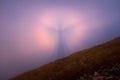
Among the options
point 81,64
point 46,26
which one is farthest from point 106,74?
point 46,26

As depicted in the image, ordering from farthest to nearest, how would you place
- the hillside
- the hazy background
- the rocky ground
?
1. the hazy background
2. the hillside
3. the rocky ground

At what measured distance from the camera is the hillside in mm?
2205

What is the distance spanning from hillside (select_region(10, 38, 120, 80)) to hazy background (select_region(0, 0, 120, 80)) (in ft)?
0.87

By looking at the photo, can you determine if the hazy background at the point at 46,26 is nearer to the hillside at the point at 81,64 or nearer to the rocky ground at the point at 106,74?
the hillside at the point at 81,64

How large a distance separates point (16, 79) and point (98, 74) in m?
1.15

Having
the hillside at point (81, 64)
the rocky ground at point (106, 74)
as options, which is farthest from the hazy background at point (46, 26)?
the rocky ground at point (106, 74)

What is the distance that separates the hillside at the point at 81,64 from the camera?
2205 millimetres

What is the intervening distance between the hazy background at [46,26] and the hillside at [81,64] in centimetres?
27

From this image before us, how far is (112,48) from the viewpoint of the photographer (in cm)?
231

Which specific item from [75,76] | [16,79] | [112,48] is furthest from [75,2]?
[16,79]

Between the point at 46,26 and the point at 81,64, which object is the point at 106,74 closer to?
the point at 81,64

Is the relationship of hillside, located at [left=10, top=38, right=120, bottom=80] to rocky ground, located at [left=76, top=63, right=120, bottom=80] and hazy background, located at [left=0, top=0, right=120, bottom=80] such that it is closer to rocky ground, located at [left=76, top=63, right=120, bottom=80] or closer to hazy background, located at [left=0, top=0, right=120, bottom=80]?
rocky ground, located at [left=76, top=63, right=120, bottom=80]

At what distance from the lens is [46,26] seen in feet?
8.95

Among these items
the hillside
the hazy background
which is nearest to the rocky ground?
the hillside
